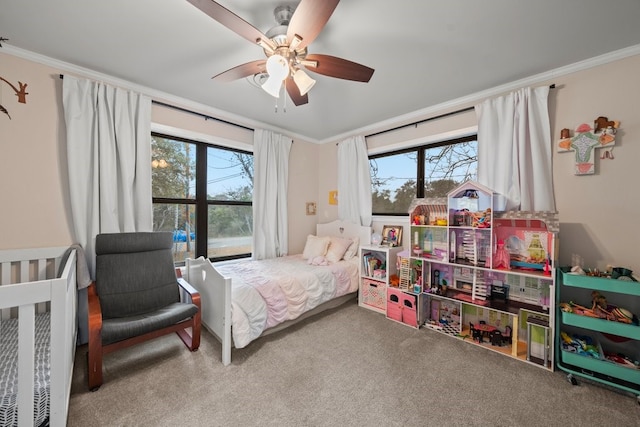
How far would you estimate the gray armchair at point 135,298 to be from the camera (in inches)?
66.3

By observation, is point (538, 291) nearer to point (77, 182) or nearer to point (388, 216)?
point (388, 216)

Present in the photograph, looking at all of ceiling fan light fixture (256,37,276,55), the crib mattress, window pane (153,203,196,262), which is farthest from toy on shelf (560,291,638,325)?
window pane (153,203,196,262)

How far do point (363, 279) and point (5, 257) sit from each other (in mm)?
3271

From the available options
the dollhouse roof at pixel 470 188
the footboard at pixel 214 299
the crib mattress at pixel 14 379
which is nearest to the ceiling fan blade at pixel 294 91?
the footboard at pixel 214 299

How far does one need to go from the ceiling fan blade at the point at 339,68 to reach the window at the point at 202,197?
211 centimetres

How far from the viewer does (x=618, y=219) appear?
191cm

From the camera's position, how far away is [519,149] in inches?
86.7

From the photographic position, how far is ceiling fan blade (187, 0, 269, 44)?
1166 mm

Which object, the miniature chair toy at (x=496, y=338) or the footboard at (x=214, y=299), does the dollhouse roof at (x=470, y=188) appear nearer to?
the miniature chair toy at (x=496, y=338)

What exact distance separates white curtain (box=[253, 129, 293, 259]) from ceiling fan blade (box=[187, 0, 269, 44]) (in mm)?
1990

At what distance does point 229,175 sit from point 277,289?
1886 millimetres

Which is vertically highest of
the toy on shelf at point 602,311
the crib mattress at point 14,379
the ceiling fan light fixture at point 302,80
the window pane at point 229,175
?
the ceiling fan light fixture at point 302,80

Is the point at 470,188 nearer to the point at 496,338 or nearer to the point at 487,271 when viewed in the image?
the point at 487,271

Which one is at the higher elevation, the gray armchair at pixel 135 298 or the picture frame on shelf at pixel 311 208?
the picture frame on shelf at pixel 311 208
